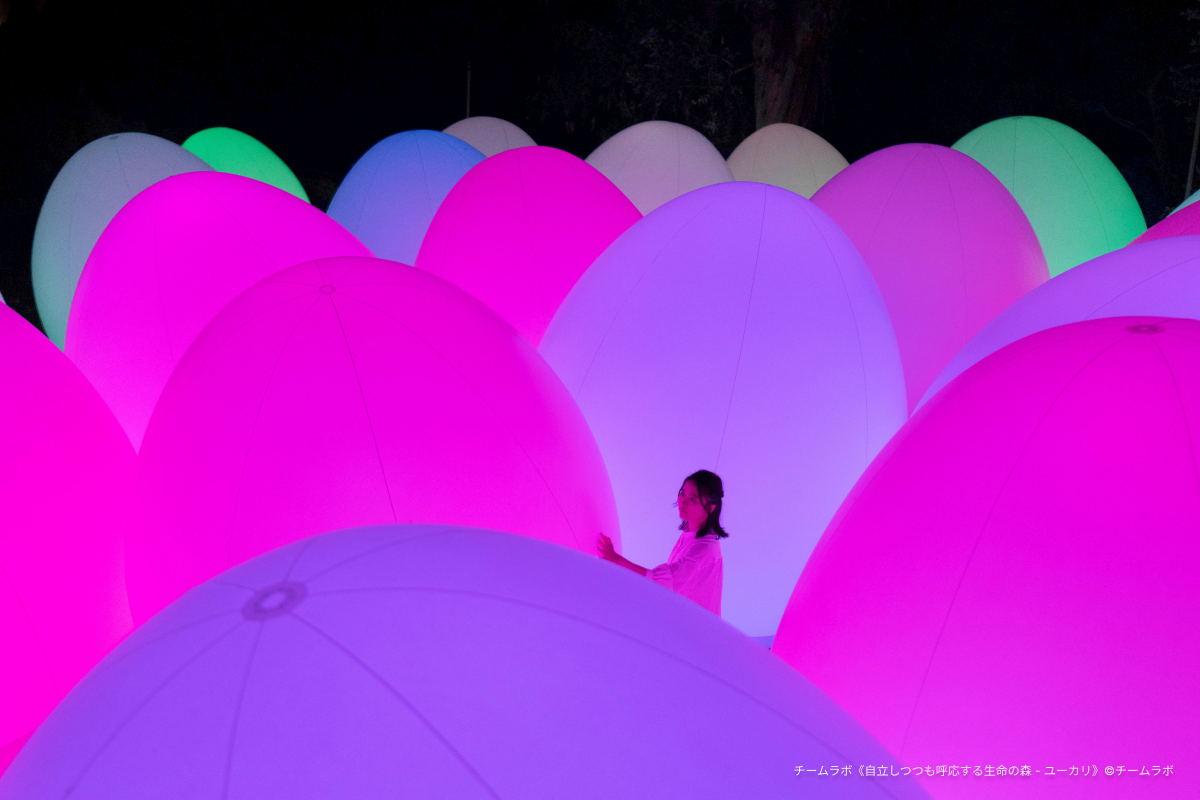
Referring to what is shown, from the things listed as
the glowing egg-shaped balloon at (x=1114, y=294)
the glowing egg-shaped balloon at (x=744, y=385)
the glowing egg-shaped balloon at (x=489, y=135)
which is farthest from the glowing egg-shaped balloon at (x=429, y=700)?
the glowing egg-shaped balloon at (x=489, y=135)

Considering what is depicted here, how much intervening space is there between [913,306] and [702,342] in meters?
2.52

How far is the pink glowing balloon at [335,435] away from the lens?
310cm

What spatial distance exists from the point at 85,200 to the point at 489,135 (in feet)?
17.7

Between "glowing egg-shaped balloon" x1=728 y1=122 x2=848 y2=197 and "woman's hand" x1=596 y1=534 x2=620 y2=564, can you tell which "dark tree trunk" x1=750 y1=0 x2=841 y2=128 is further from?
"woman's hand" x1=596 y1=534 x2=620 y2=564

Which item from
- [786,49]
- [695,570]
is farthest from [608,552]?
[786,49]

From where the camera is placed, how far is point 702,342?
4.34 m

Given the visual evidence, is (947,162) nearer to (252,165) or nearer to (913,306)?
(913,306)

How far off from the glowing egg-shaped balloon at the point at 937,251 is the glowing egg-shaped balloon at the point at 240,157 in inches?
268

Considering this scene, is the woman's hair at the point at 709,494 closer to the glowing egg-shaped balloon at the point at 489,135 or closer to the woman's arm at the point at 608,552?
the woman's arm at the point at 608,552

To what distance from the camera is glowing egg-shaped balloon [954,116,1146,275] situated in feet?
25.9

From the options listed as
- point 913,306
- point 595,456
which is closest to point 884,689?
point 595,456

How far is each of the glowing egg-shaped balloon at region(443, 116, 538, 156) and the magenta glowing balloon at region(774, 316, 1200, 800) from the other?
9.58 meters

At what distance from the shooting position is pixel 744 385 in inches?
168

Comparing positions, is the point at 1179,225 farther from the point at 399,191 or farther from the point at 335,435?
the point at 399,191
